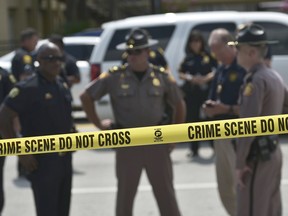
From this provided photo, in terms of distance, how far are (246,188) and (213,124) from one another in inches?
29.3

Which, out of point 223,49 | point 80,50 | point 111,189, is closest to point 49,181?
point 223,49

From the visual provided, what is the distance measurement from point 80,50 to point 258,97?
1241 cm

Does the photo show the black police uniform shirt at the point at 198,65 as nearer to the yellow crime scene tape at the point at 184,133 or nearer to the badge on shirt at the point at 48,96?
the badge on shirt at the point at 48,96

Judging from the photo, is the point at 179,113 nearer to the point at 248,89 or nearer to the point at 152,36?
the point at 248,89

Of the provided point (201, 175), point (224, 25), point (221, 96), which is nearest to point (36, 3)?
point (224, 25)

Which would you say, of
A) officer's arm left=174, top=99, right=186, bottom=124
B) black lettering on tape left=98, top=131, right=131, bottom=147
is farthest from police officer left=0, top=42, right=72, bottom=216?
black lettering on tape left=98, top=131, right=131, bottom=147

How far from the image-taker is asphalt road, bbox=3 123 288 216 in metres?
8.69

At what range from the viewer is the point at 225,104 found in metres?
7.31

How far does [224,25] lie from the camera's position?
1310 cm

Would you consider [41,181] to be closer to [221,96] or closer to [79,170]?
[221,96]

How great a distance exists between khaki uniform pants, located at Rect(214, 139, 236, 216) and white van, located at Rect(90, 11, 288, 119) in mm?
5913

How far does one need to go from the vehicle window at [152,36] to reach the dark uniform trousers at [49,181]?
23.0ft

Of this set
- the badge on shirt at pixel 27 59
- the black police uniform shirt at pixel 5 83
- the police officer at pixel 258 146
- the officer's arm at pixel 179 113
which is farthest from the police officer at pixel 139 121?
the badge on shirt at pixel 27 59

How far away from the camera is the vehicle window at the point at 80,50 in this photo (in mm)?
17703
